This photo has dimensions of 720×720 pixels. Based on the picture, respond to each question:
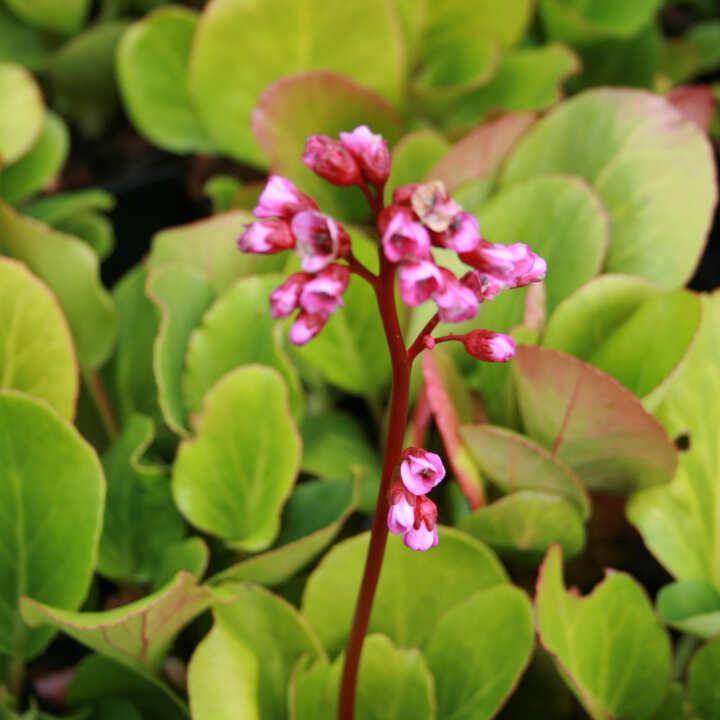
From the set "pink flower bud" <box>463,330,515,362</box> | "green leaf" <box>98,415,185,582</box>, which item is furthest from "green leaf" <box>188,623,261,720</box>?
"pink flower bud" <box>463,330,515,362</box>

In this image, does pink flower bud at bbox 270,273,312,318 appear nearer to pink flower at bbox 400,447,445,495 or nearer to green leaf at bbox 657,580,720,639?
pink flower at bbox 400,447,445,495

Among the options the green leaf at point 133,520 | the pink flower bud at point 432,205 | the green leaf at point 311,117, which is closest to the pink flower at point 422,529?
the pink flower bud at point 432,205

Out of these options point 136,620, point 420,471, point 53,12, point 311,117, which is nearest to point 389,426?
point 420,471

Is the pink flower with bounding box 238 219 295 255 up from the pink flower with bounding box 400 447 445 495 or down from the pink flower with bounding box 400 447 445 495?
up

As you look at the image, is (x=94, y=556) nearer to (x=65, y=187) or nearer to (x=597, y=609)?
(x=597, y=609)

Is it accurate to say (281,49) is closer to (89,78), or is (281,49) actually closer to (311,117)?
(311,117)

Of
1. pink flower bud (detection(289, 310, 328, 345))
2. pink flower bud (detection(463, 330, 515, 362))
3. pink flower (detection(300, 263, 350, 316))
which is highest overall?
pink flower (detection(300, 263, 350, 316))
